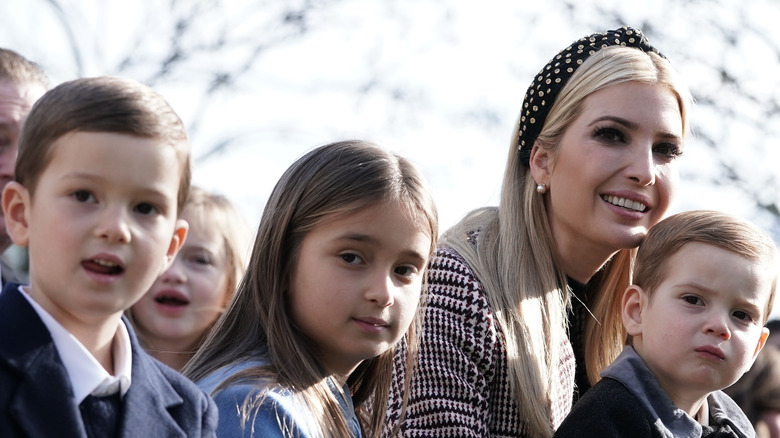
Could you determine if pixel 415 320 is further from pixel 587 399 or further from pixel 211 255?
A: pixel 211 255

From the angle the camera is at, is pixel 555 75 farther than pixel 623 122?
Yes

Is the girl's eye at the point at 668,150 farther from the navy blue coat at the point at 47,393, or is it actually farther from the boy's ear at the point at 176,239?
the navy blue coat at the point at 47,393

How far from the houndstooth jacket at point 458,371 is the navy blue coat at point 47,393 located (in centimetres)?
132

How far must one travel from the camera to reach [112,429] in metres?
2.31

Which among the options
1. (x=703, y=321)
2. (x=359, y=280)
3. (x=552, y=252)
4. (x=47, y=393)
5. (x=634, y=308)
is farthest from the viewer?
(x=552, y=252)

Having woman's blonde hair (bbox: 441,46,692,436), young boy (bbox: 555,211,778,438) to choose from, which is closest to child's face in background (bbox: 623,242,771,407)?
young boy (bbox: 555,211,778,438)

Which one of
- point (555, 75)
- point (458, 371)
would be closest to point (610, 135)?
point (555, 75)

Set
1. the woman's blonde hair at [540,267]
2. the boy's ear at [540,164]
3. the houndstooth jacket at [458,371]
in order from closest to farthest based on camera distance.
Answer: the houndstooth jacket at [458,371] < the woman's blonde hair at [540,267] < the boy's ear at [540,164]

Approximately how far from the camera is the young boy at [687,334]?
3.37 metres

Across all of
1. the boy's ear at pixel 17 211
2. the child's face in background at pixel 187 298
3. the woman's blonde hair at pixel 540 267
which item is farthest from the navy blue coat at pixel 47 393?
the child's face in background at pixel 187 298

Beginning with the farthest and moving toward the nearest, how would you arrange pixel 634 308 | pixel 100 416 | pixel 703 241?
1. pixel 634 308
2. pixel 703 241
3. pixel 100 416

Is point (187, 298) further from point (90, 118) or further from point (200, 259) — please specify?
point (90, 118)

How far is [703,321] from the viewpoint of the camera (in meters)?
3.41

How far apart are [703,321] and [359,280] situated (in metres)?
1.07
